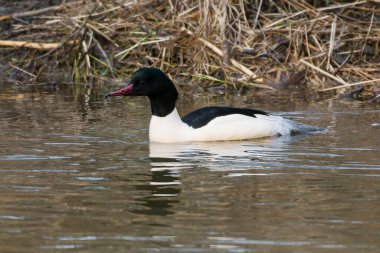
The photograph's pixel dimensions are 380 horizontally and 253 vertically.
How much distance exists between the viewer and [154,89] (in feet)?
31.9

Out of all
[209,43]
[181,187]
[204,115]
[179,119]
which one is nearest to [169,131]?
[179,119]

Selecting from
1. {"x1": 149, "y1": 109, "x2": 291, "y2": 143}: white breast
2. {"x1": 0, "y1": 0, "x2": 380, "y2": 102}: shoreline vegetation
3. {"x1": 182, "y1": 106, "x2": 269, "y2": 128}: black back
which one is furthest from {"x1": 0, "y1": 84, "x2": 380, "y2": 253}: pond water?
{"x1": 0, "y1": 0, "x2": 380, "y2": 102}: shoreline vegetation

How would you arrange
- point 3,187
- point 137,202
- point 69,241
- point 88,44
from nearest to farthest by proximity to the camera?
point 69,241 < point 137,202 < point 3,187 < point 88,44

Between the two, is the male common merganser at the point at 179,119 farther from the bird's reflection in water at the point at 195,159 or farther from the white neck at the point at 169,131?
the bird's reflection in water at the point at 195,159

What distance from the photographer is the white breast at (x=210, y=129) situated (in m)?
9.56

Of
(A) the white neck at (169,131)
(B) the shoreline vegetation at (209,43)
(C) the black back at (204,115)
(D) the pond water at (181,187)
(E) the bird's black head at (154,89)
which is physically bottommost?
(D) the pond water at (181,187)

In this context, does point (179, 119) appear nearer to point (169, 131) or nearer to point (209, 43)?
point (169, 131)

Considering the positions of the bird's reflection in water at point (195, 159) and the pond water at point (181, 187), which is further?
the bird's reflection in water at point (195, 159)

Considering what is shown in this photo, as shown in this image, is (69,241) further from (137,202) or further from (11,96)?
(11,96)

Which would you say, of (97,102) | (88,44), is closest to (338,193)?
(97,102)

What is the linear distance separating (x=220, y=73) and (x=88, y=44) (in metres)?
2.05

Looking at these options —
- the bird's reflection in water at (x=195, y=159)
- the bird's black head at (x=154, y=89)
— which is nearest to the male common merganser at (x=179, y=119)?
the bird's black head at (x=154, y=89)

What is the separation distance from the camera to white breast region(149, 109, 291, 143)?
9562 millimetres

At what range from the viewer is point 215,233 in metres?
5.78
